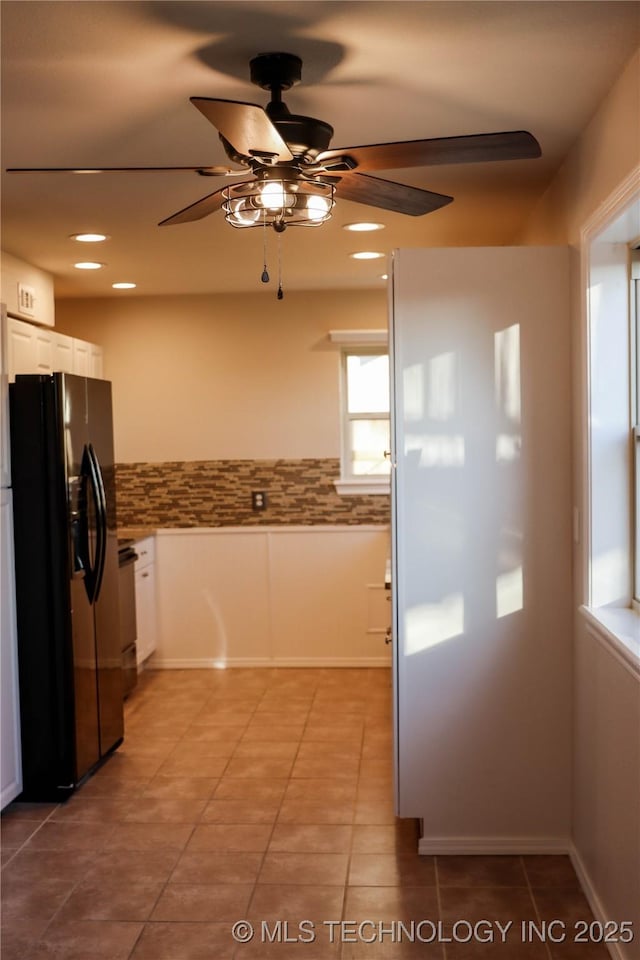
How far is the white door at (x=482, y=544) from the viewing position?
3361 mm

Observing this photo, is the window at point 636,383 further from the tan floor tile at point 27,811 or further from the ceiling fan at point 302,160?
the tan floor tile at point 27,811

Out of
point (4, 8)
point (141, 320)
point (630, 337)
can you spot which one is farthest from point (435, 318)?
point (141, 320)

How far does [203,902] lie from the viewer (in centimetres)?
314

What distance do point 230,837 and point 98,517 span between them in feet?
4.91

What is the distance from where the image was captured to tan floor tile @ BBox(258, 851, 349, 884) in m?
3.28

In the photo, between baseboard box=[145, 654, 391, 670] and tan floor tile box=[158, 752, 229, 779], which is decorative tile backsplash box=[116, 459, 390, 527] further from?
tan floor tile box=[158, 752, 229, 779]

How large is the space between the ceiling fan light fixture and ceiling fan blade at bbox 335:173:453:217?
0.09 m

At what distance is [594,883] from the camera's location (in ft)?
9.94

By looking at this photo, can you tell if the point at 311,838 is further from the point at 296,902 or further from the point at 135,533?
the point at 135,533

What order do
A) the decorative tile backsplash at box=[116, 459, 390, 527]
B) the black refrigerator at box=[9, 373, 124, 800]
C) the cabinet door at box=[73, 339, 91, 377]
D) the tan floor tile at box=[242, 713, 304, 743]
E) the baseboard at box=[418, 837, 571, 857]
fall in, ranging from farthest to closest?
the decorative tile backsplash at box=[116, 459, 390, 527]
the cabinet door at box=[73, 339, 91, 377]
the tan floor tile at box=[242, 713, 304, 743]
the black refrigerator at box=[9, 373, 124, 800]
the baseboard at box=[418, 837, 571, 857]

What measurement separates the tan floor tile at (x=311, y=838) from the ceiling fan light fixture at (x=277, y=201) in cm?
226

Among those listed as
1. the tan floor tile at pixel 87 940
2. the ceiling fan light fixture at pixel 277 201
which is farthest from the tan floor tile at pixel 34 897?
the ceiling fan light fixture at pixel 277 201

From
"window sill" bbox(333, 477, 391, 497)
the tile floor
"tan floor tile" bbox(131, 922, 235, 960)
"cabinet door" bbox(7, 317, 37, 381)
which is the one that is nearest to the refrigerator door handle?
"cabinet door" bbox(7, 317, 37, 381)

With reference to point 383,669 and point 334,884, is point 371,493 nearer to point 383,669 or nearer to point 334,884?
point 383,669
